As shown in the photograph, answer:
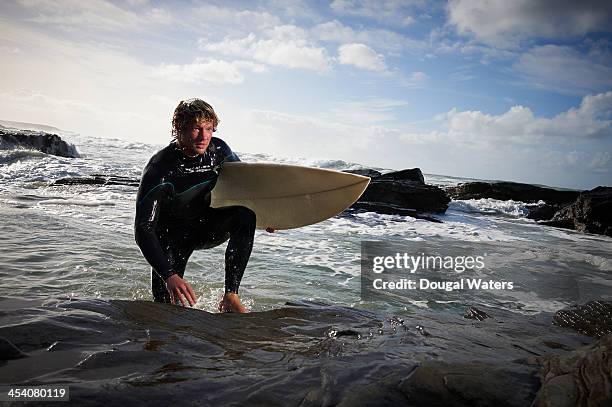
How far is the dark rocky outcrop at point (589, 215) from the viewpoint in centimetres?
1290

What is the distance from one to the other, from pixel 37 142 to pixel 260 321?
62.0 feet

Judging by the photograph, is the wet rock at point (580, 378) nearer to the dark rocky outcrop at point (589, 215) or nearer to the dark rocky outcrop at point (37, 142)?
the dark rocky outcrop at point (589, 215)

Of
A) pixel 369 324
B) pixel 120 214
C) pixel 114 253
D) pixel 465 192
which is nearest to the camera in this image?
pixel 369 324

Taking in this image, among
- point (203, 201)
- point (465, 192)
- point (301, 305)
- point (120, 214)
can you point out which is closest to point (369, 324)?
point (301, 305)

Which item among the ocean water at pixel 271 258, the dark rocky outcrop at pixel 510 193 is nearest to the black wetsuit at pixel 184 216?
the ocean water at pixel 271 258

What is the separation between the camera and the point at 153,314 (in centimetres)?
243

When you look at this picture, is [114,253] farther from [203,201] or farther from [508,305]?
[508,305]

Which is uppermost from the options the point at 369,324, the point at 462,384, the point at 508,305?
the point at 462,384

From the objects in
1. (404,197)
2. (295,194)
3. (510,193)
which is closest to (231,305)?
(295,194)

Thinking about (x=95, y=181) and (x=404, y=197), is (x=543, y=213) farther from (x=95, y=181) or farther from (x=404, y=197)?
(x=95, y=181)

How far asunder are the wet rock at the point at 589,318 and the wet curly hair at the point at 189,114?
10.8ft

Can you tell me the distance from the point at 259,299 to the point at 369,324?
150cm

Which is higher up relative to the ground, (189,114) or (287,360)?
(189,114)

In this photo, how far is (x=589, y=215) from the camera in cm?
1328
